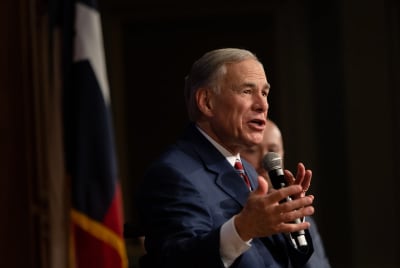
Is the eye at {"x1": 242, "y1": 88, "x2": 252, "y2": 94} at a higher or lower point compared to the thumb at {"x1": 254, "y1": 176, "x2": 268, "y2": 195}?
higher

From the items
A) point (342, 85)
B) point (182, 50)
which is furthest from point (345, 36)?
point (182, 50)

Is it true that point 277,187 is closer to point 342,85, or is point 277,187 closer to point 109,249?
point 109,249

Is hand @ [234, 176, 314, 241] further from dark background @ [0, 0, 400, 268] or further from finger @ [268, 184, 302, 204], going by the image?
dark background @ [0, 0, 400, 268]

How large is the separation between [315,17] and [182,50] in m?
1.36

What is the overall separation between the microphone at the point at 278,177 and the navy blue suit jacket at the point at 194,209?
117 mm

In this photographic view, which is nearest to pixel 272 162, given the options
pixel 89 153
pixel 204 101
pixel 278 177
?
pixel 278 177

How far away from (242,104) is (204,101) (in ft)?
0.47

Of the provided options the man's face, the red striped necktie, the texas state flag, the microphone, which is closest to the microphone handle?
the microphone

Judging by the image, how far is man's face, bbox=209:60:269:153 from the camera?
227 cm

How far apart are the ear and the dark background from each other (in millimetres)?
4916

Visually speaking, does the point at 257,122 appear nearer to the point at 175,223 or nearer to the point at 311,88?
the point at 175,223

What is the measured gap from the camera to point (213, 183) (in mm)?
2309

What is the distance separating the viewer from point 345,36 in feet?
23.4

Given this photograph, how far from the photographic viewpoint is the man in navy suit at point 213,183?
2.11 m
